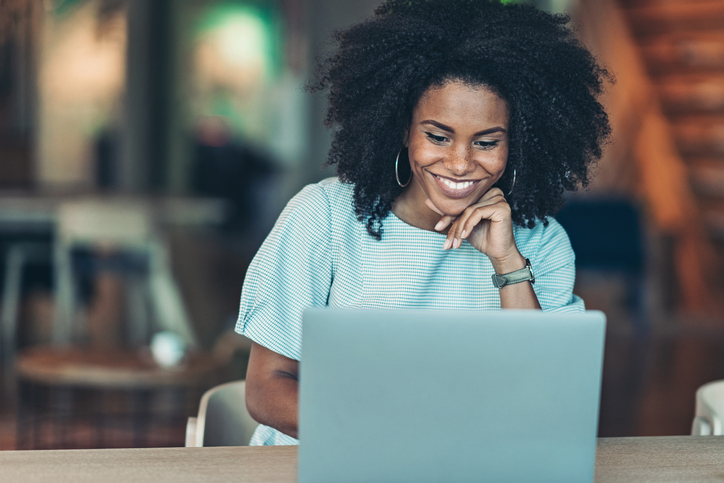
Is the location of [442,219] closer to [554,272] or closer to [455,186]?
[455,186]

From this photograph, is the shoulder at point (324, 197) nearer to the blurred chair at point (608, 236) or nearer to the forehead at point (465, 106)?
the forehead at point (465, 106)

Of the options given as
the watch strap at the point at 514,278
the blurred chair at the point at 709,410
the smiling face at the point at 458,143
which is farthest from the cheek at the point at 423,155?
the blurred chair at the point at 709,410

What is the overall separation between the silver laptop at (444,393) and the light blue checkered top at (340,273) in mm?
468

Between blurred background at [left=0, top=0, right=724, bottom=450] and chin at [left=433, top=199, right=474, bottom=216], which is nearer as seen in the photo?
chin at [left=433, top=199, right=474, bottom=216]

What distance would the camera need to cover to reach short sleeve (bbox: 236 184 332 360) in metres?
1.20

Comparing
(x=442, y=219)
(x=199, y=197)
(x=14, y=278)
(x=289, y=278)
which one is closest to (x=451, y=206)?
(x=442, y=219)

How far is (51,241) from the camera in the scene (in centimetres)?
449

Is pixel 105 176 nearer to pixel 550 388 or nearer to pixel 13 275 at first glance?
pixel 13 275

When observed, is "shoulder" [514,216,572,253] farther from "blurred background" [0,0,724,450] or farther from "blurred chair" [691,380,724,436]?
"blurred chair" [691,380,724,436]

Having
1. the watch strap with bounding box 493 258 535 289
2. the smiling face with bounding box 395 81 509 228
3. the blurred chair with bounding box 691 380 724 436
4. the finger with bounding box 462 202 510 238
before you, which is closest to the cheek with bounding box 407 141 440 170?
the smiling face with bounding box 395 81 509 228

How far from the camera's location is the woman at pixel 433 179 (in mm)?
1195

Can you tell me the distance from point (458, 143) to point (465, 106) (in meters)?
0.06

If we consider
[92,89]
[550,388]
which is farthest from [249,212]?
[550,388]

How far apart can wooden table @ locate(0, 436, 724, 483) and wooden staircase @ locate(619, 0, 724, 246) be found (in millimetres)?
4688
